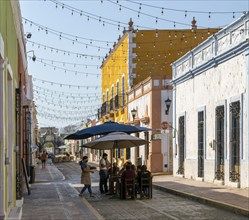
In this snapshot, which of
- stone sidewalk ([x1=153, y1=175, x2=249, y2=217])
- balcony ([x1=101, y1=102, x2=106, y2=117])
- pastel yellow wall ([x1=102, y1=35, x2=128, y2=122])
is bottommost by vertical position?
stone sidewalk ([x1=153, y1=175, x2=249, y2=217])

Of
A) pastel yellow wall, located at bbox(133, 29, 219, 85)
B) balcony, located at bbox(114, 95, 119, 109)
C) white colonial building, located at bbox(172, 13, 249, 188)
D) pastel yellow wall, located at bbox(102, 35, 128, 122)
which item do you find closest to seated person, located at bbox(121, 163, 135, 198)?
white colonial building, located at bbox(172, 13, 249, 188)

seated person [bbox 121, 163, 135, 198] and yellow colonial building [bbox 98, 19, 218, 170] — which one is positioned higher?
yellow colonial building [bbox 98, 19, 218, 170]

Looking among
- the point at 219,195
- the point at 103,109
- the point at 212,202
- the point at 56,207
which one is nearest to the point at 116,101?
the point at 103,109

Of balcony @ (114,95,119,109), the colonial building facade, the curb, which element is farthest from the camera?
balcony @ (114,95,119,109)

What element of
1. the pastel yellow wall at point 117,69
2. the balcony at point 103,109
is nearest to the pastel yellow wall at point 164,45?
the pastel yellow wall at point 117,69

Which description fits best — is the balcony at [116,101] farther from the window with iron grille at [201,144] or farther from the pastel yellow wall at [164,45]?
the window with iron grille at [201,144]

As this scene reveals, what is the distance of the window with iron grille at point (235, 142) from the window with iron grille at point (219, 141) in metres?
1.15

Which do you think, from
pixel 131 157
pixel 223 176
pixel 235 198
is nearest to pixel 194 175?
pixel 223 176

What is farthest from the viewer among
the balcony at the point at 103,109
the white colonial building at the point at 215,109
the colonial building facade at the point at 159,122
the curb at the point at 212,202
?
the balcony at the point at 103,109

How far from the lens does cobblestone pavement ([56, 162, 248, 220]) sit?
45.1 feet

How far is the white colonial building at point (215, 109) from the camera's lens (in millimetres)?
19641

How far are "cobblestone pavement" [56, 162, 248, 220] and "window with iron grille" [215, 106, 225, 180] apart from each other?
3.47 metres

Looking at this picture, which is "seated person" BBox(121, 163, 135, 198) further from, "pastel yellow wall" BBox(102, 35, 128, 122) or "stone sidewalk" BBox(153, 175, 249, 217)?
"pastel yellow wall" BBox(102, 35, 128, 122)

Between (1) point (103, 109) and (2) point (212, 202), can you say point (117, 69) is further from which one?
(2) point (212, 202)
